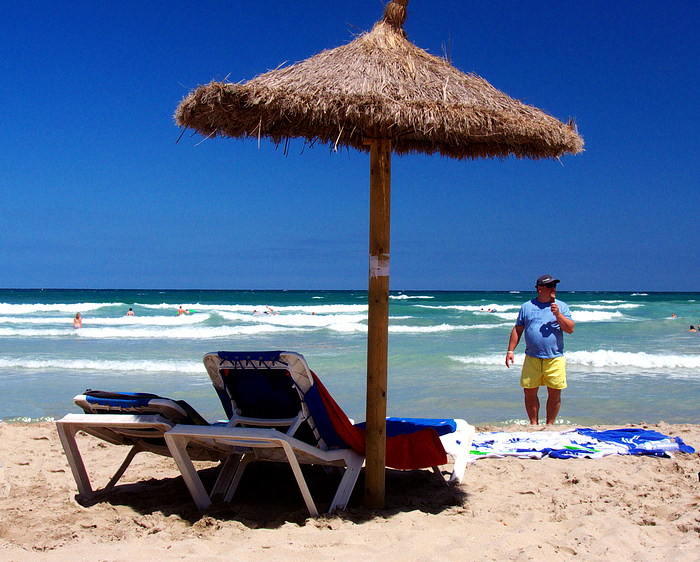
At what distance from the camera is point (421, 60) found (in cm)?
358

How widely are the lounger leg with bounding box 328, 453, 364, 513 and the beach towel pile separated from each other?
163cm

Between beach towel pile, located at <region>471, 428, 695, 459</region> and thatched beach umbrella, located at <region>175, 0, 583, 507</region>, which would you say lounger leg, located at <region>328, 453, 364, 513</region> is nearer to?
thatched beach umbrella, located at <region>175, 0, 583, 507</region>

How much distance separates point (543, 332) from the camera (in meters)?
5.57

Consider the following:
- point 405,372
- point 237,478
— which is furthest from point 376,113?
point 405,372

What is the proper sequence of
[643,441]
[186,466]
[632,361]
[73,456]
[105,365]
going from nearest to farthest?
[186,466]
[73,456]
[643,441]
[105,365]
[632,361]

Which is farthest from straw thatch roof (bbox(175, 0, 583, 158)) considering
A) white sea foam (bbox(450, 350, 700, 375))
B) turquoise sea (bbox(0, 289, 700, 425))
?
white sea foam (bbox(450, 350, 700, 375))

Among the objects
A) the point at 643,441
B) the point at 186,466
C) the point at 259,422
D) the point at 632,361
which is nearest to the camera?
the point at 186,466

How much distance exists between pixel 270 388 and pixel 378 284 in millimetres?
883

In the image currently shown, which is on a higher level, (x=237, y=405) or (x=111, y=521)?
(x=237, y=405)

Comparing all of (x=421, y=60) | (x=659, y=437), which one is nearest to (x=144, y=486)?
(x=421, y=60)

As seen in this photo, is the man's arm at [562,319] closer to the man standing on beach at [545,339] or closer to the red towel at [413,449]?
the man standing on beach at [545,339]

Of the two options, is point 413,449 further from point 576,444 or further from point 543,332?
point 543,332

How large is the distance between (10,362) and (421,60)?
10962 millimetres

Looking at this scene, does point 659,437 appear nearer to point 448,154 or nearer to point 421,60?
point 448,154
